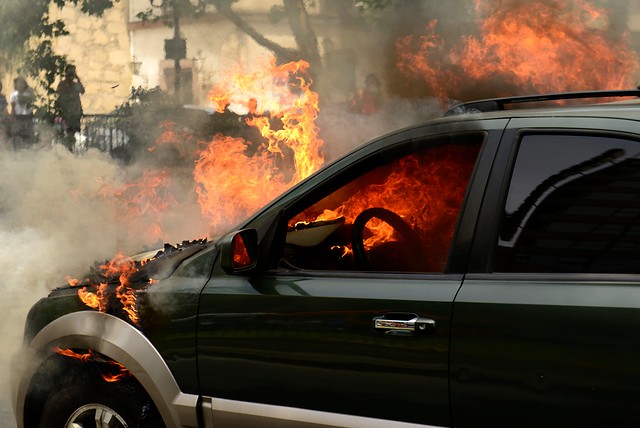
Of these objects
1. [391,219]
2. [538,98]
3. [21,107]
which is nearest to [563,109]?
[538,98]

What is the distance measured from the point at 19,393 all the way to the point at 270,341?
1433 millimetres

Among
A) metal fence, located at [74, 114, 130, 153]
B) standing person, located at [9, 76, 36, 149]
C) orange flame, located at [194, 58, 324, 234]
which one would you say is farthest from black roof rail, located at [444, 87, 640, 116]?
standing person, located at [9, 76, 36, 149]

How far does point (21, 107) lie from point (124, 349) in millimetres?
11619

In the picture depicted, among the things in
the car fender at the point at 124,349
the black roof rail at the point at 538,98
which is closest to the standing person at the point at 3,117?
the car fender at the point at 124,349

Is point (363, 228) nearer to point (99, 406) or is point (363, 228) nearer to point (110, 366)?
point (110, 366)

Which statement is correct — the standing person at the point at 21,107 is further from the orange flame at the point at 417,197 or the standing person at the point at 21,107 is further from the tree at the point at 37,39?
the orange flame at the point at 417,197

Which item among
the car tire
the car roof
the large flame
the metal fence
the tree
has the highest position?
the tree

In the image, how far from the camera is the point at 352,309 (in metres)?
3.18

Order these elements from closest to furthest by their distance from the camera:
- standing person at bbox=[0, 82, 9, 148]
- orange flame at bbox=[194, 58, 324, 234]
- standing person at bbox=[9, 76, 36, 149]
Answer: orange flame at bbox=[194, 58, 324, 234], standing person at bbox=[0, 82, 9, 148], standing person at bbox=[9, 76, 36, 149]

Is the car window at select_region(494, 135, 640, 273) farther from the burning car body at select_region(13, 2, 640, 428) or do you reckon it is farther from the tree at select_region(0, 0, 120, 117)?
the tree at select_region(0, 0, 120, 117)

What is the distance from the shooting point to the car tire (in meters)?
3.80

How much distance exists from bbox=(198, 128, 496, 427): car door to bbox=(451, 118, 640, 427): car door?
0.36ft

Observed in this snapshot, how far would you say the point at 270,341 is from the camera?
3.35 metres

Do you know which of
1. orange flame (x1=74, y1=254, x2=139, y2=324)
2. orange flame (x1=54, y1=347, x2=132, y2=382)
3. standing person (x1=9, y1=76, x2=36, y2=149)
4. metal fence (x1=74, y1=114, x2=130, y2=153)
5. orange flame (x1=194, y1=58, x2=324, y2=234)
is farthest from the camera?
standing person (x1=9, y1=76, x2=36, y2=149)
